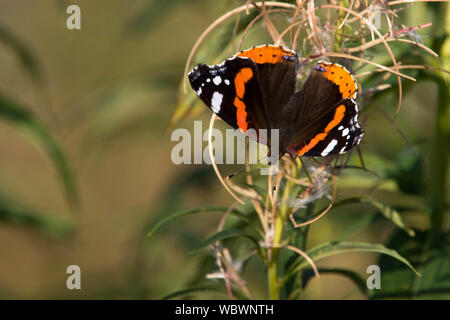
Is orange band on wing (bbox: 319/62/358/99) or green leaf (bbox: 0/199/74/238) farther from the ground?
orange band on wing (bbox: 319/62/358/99)

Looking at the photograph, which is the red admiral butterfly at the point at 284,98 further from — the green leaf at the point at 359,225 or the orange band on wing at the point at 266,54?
the green leaf at the point at 359,225

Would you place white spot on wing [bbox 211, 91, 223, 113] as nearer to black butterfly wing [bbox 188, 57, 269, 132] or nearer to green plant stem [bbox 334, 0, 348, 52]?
black butterfly wing [bbox 188, 57, 269, 132]

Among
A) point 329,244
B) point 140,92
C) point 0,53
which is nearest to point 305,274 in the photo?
point 329,244

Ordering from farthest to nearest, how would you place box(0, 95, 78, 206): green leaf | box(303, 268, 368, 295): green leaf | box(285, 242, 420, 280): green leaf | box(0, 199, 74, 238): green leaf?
box(0, 199, 74, 238): green leaf
box(0, 95, 78, 206): green leaf
box(303, 268, 368, 295): green leaf
box(285, 242, 420, 280): green leaf

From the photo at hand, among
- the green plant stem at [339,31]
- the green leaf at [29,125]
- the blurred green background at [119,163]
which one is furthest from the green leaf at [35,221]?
the green plant stem at [339,31]

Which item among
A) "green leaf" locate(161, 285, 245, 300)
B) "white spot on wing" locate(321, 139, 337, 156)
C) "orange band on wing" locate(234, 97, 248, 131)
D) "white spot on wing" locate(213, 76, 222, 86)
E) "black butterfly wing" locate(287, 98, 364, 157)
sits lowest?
"green leaf" locate(161, 285, 245, 300)

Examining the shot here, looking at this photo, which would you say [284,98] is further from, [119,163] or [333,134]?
[119,163]

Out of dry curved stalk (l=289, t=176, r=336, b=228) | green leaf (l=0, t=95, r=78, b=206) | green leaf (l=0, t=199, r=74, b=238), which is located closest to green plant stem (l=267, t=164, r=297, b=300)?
dry curved stalk (l=289, t=176, r=336, b=228)
